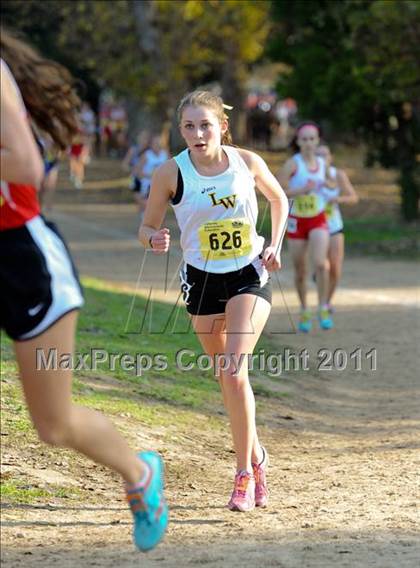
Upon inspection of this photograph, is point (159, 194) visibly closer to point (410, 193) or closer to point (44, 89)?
point (44, 89)

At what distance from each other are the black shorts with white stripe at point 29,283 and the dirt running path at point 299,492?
49.1 inches

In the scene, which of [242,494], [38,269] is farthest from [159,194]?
[38,269]

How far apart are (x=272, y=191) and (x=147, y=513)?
2.16 meters

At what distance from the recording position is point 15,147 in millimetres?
4379

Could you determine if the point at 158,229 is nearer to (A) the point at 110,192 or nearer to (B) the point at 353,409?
(B) the point at 353,409

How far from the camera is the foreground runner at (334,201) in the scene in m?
12.8

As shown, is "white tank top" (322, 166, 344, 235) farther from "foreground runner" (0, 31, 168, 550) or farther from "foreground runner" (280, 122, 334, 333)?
"foreground runner" (0, 31, 168, 550)

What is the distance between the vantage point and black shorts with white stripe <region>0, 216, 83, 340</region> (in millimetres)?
4605

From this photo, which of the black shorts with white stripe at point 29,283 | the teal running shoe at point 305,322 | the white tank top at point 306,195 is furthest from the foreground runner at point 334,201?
the black shorts with white stripe at point 29,283

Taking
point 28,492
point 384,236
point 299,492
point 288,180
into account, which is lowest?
point 384,236

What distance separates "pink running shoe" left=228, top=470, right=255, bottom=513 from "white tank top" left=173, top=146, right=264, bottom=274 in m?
1.05

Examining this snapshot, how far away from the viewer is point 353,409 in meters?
9.70

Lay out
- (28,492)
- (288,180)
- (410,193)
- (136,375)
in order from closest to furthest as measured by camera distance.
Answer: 1. (28,492)
2. (136,375)
3. (288,180)
4. (410,193)

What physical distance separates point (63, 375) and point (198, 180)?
2.01 meters
